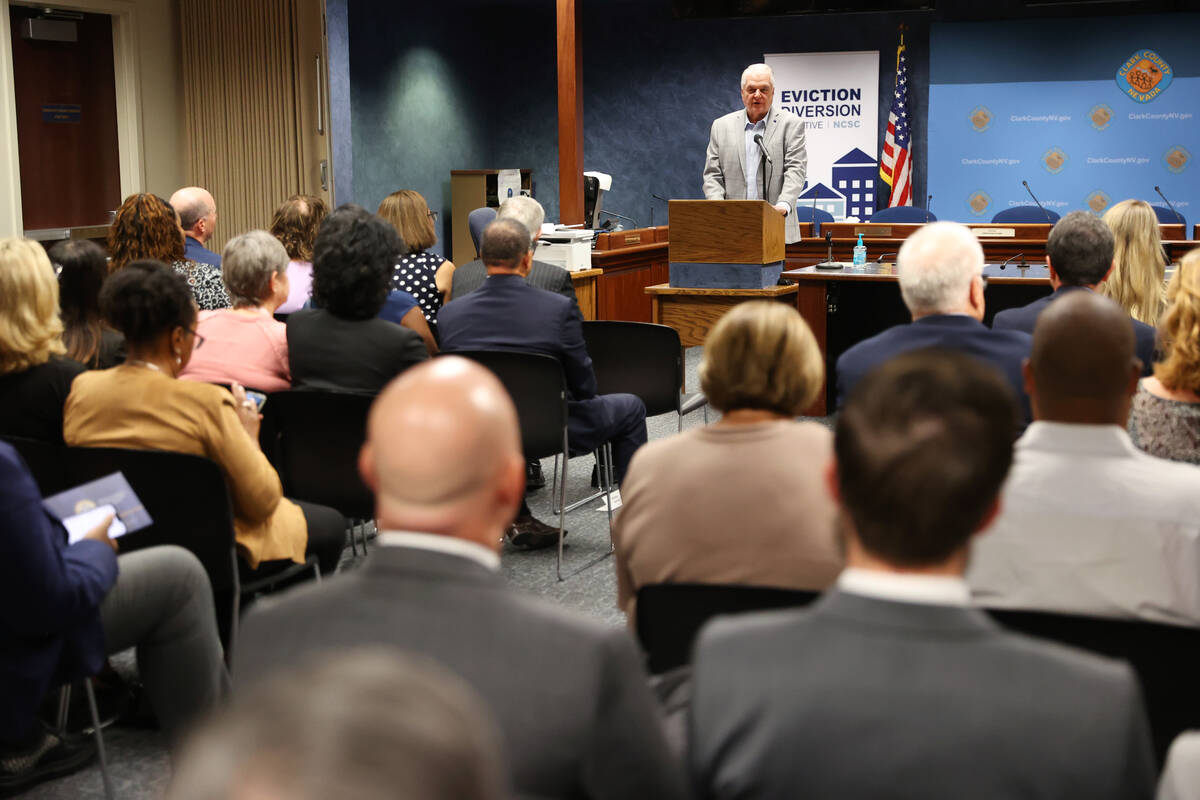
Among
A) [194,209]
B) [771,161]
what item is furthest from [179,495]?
[771,161]

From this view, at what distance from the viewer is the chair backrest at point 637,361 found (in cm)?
474

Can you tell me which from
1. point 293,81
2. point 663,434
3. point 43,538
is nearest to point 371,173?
point 293,81

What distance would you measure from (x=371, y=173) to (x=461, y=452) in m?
10.6

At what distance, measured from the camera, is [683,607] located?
1989 mm

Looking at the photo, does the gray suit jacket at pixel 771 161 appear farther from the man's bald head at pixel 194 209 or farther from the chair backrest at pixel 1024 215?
the man's bald head at pixel 194 209

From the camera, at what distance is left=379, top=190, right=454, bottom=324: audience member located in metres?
5.07

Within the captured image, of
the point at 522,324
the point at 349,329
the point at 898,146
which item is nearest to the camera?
the point at 349,329

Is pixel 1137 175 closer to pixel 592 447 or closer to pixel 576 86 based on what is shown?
pixel 576 86

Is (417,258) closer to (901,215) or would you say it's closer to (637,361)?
(637,361)

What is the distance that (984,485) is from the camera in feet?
4.03

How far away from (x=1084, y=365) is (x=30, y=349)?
2.37m

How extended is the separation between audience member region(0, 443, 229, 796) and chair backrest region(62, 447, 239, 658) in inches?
5.0

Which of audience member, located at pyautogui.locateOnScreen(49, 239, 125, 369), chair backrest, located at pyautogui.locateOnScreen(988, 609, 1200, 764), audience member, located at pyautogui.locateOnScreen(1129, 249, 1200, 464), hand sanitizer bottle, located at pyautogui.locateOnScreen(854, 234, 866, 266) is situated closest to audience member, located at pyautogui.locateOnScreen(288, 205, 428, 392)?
audience member, located at pyautogui.locateOnScreen(49, 239, 125, 369)

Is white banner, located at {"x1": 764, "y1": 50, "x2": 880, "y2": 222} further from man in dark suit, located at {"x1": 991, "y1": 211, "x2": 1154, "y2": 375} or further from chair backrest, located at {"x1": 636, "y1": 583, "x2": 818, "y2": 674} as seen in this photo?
chair backrest, located at {"x1": 636, "y1": 583, "x2": 818, "y2": 674}
